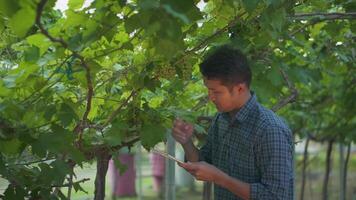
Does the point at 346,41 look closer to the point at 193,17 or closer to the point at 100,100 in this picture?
the point at 100,100

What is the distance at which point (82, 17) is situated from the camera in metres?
2.13

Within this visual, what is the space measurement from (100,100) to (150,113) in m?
0.26

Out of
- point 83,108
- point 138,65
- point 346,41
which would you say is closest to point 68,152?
point 83,108

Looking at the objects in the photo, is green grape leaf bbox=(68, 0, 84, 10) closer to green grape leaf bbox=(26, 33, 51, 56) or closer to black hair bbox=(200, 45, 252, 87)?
green grape leaf bbox=(26, 33, 51, 56)

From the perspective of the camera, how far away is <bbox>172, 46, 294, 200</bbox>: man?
2658 mm

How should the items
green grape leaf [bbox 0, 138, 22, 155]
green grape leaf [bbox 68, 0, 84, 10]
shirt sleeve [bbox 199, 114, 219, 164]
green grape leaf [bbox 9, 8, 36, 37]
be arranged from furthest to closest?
shirt sleeve [bbox 199, 114, 219, 164] → green grape leaf [bbox 0, 138, 22, 155] → green grape leaf [bbox 68, 0, 84, 10] → green grape leaf [bbox 9, 8, 36, 37]

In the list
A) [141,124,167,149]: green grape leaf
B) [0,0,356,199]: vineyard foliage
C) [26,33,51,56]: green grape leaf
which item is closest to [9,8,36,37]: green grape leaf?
[0,0,356,199]: vineyard foliage

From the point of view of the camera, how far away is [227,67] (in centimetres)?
269

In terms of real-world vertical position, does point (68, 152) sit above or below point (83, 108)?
below

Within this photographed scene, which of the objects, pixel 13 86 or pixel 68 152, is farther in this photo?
pixel 68 152

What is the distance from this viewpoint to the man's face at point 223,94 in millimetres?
2701

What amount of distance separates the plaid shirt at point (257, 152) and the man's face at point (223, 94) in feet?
0.29

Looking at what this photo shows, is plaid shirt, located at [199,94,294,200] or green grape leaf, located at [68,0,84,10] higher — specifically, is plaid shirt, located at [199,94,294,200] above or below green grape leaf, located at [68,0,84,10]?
below

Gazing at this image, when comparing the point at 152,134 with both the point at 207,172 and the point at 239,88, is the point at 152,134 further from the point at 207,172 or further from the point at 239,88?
the point at 239,88
